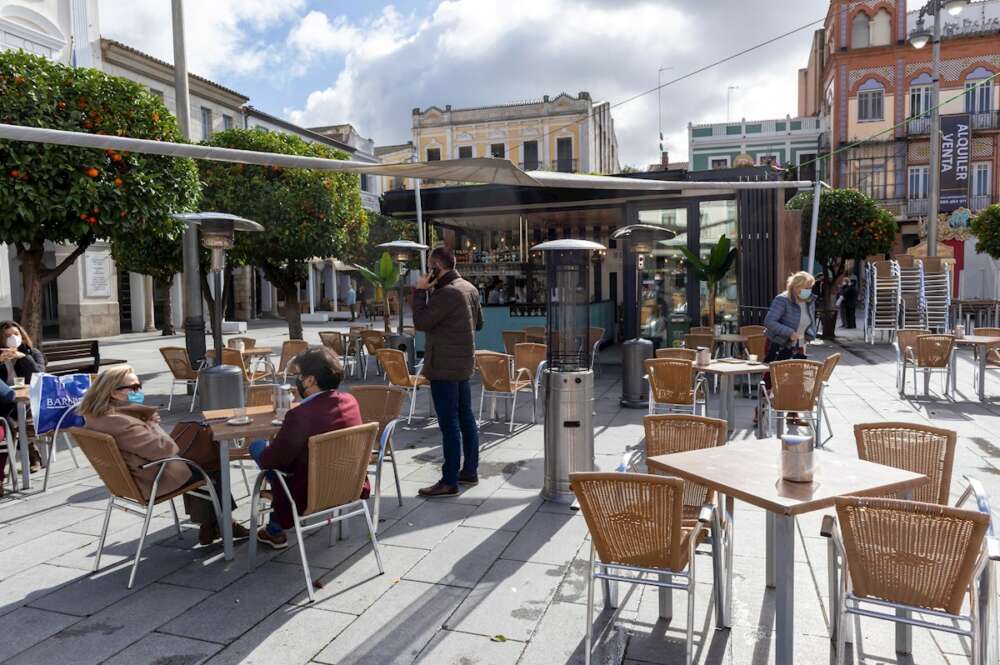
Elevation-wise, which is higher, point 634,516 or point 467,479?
point 634,516

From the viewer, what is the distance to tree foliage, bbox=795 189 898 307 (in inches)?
635

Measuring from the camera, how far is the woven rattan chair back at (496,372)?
23.7 feet

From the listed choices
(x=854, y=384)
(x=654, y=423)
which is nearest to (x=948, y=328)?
(x=854, y=384)

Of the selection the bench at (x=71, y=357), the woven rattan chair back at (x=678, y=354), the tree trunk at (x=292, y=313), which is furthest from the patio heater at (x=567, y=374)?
the tree trunk at (x=292, y=313)

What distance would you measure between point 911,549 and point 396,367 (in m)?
6.03

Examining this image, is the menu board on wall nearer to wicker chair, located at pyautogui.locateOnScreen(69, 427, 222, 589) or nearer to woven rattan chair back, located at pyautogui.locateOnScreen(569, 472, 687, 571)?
wicker chair, located at pyautogui.locateOnScreen(69, 427, 222, 589)

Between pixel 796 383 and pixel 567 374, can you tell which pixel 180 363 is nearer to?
pixel 567 374

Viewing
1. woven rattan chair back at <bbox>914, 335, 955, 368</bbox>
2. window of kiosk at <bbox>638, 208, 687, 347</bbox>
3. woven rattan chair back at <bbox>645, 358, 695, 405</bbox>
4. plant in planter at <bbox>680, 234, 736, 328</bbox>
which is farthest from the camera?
window of kiosk at <bbox>638, 208, 687, 347</bbox>

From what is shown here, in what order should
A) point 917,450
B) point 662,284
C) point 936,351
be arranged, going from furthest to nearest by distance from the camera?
→ point 662,284, point 936,351, point 917,450

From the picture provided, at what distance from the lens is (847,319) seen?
63.7 feet

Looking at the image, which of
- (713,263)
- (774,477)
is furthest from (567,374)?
(713,263)

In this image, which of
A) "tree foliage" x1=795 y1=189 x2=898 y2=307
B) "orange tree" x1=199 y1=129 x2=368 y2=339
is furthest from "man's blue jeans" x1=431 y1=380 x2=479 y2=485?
"tree foliage" x1=795 y1=189 x2=898 y2=307

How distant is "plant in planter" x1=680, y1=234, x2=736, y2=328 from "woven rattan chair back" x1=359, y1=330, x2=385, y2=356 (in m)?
4.90

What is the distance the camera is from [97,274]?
20.8 m
